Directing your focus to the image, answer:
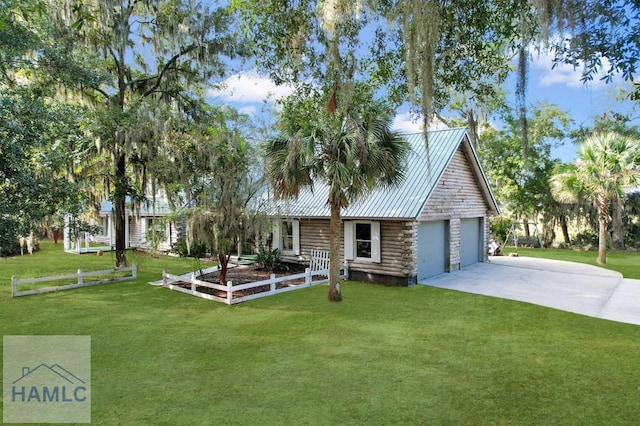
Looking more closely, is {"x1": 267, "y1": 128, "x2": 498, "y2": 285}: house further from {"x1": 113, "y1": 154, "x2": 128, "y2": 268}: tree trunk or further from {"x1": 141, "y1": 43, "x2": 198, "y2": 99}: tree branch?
{"x1": 141, "y1": 43, "x2": 198, "y2": 99}: tree branch

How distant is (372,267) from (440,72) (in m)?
7.79

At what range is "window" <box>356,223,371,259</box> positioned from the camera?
12.6 m

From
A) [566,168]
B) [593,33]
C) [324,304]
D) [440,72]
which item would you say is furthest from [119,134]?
[566,168]

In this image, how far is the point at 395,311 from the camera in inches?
346

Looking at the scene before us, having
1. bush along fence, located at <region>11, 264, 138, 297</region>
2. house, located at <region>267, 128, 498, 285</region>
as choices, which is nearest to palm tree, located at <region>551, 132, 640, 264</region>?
house, located at <region>267, 128, 498, 285</region>

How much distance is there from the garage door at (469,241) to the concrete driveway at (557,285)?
37cm

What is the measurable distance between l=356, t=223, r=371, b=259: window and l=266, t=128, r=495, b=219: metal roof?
0.67 meters

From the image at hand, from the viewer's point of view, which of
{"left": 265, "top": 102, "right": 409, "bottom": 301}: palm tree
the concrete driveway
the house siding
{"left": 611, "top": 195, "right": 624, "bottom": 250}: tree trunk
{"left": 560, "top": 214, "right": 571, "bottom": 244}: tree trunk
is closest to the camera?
{"left": 265, "top": 102, "right": 409, "bottom": 301}: palm tree

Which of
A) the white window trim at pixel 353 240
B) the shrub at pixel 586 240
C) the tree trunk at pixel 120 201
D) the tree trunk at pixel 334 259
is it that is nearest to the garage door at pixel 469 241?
the white window trim at pixel 353 240

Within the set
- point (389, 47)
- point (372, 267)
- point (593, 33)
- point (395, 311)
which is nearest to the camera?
point (593, 33)

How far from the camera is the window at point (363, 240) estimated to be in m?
12.6

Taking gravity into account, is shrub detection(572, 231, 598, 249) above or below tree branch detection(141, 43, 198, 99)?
below

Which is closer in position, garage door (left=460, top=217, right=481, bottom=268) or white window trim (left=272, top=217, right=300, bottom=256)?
white window trim (left=272, top=217, right=300, bottom=256)

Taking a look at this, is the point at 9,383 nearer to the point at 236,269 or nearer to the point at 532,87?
the point at 532,87
